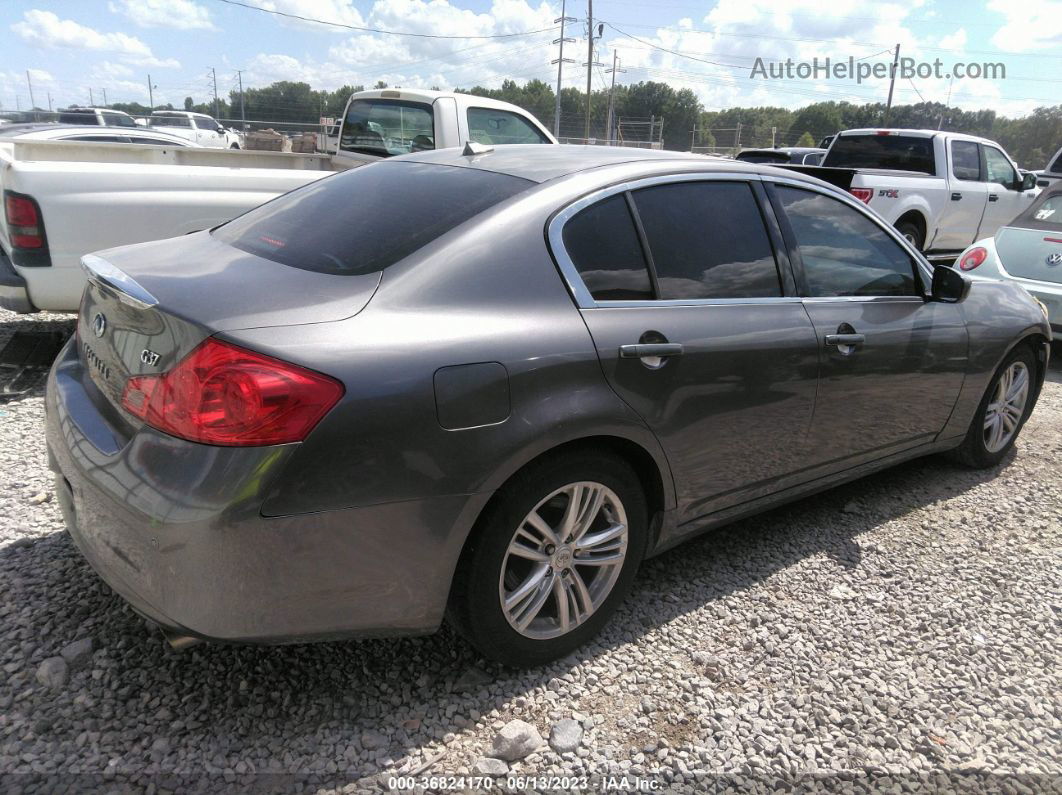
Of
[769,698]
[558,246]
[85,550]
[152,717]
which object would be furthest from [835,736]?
[85,550]

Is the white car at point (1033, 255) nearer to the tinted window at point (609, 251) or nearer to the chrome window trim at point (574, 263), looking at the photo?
the chrome window trim at point (574, 263)

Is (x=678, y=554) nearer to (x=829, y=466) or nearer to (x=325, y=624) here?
(x=829, y=466)

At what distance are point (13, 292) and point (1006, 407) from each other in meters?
5.84

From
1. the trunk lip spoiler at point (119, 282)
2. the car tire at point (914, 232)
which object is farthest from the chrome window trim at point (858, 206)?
the car tire at point (914, 232)

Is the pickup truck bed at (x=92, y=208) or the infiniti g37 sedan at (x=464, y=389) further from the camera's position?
the pickup truck bed at (x=92, y=208)

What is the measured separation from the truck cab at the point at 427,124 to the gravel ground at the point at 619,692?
16.4 feet

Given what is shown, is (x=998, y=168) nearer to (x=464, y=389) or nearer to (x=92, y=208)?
(x=92, y=208)

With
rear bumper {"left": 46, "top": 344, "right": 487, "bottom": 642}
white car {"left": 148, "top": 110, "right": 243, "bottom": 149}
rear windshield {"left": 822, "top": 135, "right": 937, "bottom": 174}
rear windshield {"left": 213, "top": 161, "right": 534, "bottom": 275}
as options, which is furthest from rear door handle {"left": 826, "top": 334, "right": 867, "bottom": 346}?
white car {"left": 148, "top": 110, "right": 243, "bottom": 149}

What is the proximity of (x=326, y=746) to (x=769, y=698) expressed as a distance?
1392 mm

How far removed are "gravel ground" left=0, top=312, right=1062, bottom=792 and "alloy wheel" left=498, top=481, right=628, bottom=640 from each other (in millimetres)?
205

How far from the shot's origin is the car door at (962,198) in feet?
36.1

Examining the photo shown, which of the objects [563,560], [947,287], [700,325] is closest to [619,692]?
[563,560]

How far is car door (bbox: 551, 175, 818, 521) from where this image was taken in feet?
8.41

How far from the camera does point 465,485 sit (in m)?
2.15
